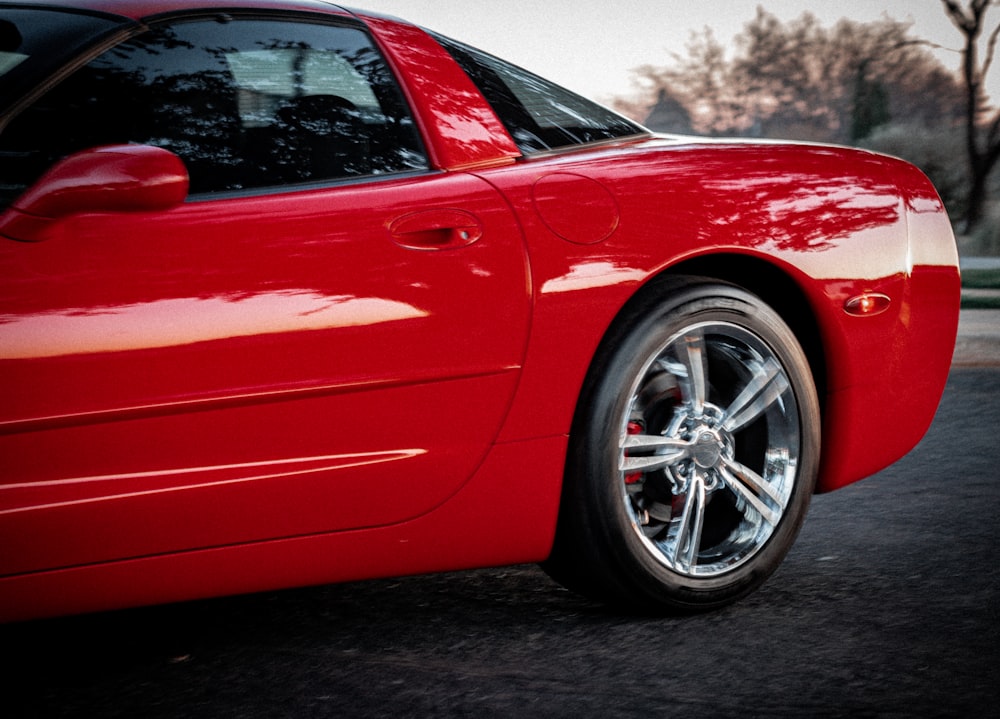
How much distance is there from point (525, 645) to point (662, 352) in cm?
74

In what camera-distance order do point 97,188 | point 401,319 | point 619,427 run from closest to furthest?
Answer: 1. point 97,188
2. point 401,319
3. point 619,427

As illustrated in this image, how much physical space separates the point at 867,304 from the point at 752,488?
1.74 feet

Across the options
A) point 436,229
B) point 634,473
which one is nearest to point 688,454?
point 634,473

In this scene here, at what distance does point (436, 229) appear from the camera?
9.27 feet

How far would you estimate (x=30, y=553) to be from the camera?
249cm

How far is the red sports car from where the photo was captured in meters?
2.53

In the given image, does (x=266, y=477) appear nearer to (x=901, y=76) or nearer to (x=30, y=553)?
(x=30, y=553)

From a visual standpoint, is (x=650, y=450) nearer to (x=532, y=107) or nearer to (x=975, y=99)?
(x=532, y=107)

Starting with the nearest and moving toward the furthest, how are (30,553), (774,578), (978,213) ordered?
(30,553), (774,578), (978,213)

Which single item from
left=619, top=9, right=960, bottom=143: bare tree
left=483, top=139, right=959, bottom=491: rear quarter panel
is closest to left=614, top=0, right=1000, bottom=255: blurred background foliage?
left=619, top=9, right=960, bottom=143: bare tree

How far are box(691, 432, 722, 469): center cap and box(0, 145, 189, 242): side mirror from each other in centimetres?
137

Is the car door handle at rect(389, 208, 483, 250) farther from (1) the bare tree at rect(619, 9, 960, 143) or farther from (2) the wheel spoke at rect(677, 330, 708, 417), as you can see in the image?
(1) the bare tree at rect(619, 9, 960, 143)

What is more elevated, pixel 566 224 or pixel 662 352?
pixel 566 224

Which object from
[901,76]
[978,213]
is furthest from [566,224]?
[901,76]
